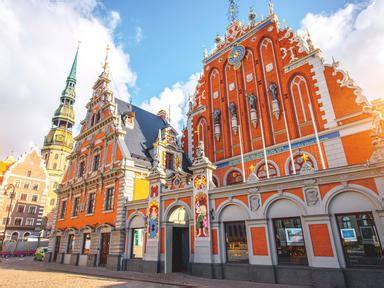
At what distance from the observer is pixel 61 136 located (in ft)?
227

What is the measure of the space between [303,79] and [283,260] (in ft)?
41.3

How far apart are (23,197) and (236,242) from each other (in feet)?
160

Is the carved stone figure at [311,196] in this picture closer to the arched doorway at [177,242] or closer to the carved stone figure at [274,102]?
the arched doorway at [177,242]

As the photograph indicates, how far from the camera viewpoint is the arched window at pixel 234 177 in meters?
18.6

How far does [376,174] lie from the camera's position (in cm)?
962

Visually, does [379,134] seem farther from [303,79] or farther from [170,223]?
[170,223]

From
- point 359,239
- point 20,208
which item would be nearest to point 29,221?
point 20,208

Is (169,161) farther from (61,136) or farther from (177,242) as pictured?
(61,136)

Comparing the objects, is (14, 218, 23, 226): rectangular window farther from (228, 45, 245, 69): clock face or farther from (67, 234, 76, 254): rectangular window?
(228, 45, 245, 69): clock face

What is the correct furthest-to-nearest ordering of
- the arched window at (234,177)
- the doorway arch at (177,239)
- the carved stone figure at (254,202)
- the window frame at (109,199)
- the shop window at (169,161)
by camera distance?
the shop window at (169,161) → the window frame at (109,199) → the arched window at (234,177) → the doorway arch at (177,239) → the carved stone figure at (254,202)

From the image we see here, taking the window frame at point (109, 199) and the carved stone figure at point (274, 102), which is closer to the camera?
the carved stone figure at point (274, 102)

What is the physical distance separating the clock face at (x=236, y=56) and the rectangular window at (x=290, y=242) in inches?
587

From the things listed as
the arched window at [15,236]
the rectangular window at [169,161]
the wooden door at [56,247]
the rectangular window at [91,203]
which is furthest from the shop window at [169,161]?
the arched window at [15,236]

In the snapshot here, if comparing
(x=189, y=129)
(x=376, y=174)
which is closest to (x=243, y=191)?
(x=376, y=174)
